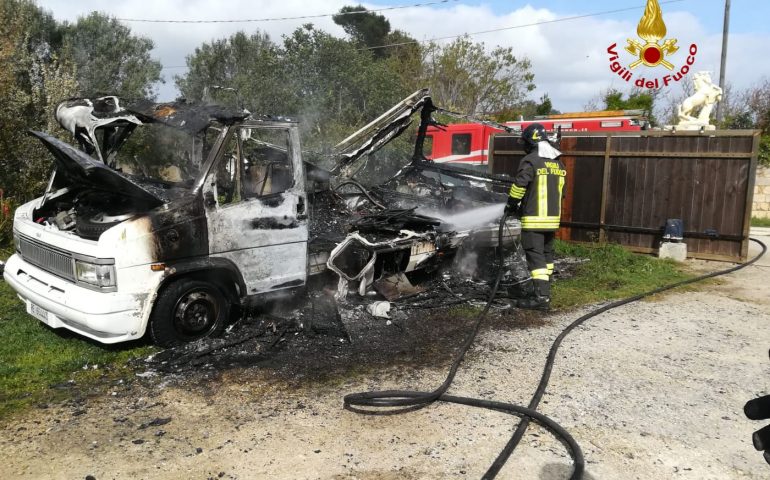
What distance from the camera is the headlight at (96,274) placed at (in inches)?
179

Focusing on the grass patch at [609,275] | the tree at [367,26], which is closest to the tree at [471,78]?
the tree at [367,26]

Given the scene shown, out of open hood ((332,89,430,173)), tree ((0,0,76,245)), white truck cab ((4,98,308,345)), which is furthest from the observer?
tree ((0,0,76,245))

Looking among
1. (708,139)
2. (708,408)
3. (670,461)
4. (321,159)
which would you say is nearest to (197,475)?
(670,461)

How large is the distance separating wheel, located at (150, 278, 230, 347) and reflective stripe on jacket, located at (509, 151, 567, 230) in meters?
3.54

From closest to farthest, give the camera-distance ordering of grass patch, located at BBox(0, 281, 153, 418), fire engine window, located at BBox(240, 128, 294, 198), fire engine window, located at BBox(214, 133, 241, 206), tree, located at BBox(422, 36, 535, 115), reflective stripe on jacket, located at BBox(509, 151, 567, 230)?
grass patch, located at BBox(0, 281, 153, 418) < fire engine window, located at BBox(214, 133, 241, 206) < fire engine window, located at BBox(240, 128, 294, 198) < reflective stripe on jacket, located at BBox(509, 151, 567, 230) < tree, located at BBox(422, 36, 535, 115)

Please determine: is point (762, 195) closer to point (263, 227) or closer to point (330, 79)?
point (330, 79)

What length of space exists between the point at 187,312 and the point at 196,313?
90 millimetres

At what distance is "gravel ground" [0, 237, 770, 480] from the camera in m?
3.39

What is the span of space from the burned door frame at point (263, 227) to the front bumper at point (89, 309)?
83 cm

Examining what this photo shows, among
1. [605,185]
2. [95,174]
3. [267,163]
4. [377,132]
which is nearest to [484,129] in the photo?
[605,185]

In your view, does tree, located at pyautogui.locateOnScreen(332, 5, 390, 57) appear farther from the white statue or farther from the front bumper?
the front bumper

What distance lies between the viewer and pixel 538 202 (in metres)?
6.70

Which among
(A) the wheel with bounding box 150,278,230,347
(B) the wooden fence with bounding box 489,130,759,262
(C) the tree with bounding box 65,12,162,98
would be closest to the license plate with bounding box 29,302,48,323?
(A) the wheel with bounding box 150,278,230,347

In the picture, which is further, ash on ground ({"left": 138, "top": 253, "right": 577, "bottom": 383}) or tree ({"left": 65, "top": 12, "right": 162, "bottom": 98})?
tree ({"left": 65, "top": 12, "right": 162, "bottom": 98})
